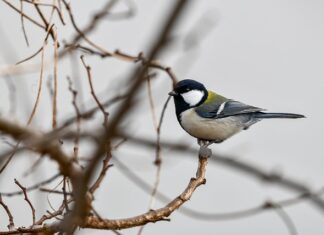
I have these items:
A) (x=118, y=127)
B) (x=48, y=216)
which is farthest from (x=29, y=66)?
(x=118, y=127)

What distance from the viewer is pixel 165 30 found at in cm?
37

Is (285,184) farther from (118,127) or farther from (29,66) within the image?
(29,66)

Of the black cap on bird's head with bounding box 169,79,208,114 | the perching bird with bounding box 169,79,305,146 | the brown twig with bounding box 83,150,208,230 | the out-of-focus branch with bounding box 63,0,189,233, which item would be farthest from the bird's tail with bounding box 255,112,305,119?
the out-of-focus branch with bounding box 63,0,189,233

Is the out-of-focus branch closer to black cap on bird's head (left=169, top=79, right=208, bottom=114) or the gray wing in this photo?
black cap on bird's head (left=169, top=79, right=208, bottom=114)

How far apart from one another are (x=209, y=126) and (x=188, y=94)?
0.15m

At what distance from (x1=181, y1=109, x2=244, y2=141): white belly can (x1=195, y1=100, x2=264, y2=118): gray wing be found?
0.9 inches

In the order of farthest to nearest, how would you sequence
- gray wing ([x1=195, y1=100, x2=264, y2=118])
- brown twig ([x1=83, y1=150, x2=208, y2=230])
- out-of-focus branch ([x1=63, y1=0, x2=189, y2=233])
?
gray wing ([x1=195, y1=100, x2=264, y2=118])
brown twig ([x1=83, y1=150, x2=208, y2=230])
out-of-focus branch ([x1=63, y1=0, x2=189, y2=233])

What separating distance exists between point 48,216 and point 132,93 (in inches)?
29.7

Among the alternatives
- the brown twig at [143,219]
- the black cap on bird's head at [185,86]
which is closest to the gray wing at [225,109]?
the black cap on bird's head at [185,86]

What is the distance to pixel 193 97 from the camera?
7.39ft

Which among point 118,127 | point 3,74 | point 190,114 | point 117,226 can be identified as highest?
point 190,114

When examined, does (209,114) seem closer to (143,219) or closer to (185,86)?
(185,86)

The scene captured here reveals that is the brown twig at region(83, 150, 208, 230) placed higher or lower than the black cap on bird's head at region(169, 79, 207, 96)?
lower

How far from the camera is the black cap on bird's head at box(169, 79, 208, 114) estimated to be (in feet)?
7.05
